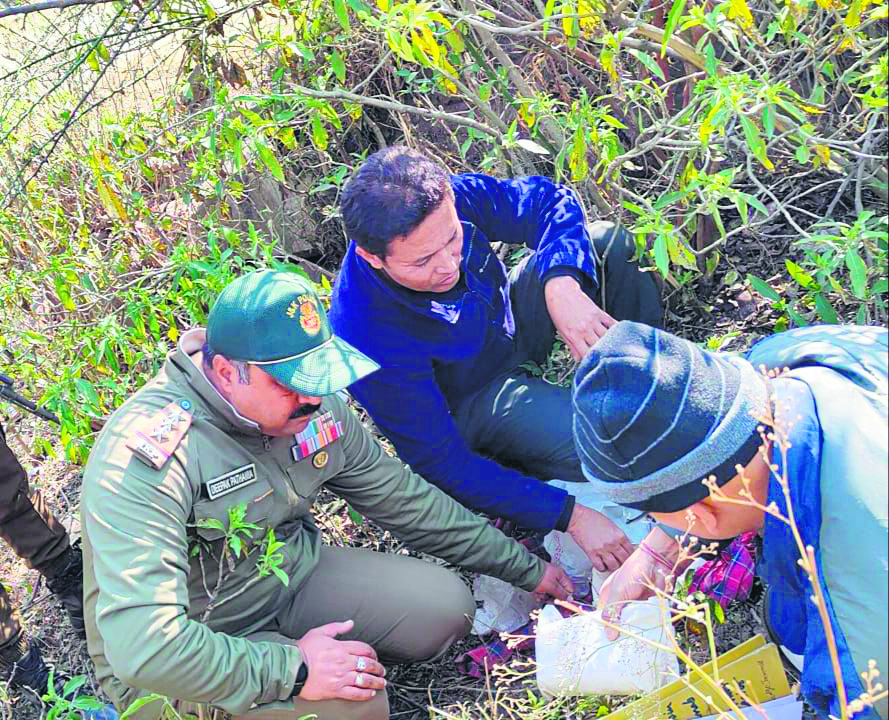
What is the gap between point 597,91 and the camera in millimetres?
3787

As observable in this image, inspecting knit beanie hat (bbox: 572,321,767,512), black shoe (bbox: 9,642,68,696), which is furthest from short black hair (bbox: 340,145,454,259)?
black shoe (bbox: 9,642,68,696)

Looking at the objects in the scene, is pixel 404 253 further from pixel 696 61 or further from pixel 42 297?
pixel 42 297

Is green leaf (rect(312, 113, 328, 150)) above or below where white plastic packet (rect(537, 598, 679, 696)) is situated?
above

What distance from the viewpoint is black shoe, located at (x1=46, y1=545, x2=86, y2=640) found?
3.38 meters

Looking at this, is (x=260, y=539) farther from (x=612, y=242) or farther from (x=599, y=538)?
(x=612, y=242)

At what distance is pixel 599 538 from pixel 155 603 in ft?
4.15

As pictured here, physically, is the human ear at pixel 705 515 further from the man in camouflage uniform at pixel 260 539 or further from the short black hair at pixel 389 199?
the short black hair at pixel 389 199

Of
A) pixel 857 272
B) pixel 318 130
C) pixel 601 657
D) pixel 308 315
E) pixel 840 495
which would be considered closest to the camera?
pixel 840 495

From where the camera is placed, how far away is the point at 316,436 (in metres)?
2.80

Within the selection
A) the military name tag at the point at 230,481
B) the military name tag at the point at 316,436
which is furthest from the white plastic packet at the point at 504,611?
the military name tag at the point at 230,481

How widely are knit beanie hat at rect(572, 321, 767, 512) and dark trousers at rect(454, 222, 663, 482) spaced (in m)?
1.59

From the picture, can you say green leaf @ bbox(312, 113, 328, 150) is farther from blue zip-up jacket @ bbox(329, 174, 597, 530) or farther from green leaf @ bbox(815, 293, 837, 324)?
green leaf @ bbox(815, 293, 837, 324)

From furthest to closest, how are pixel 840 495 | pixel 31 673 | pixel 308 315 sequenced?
1. pixel 31 673
2. pixel 308 315
3. pixel 840 495

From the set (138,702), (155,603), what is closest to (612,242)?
(155,603)
